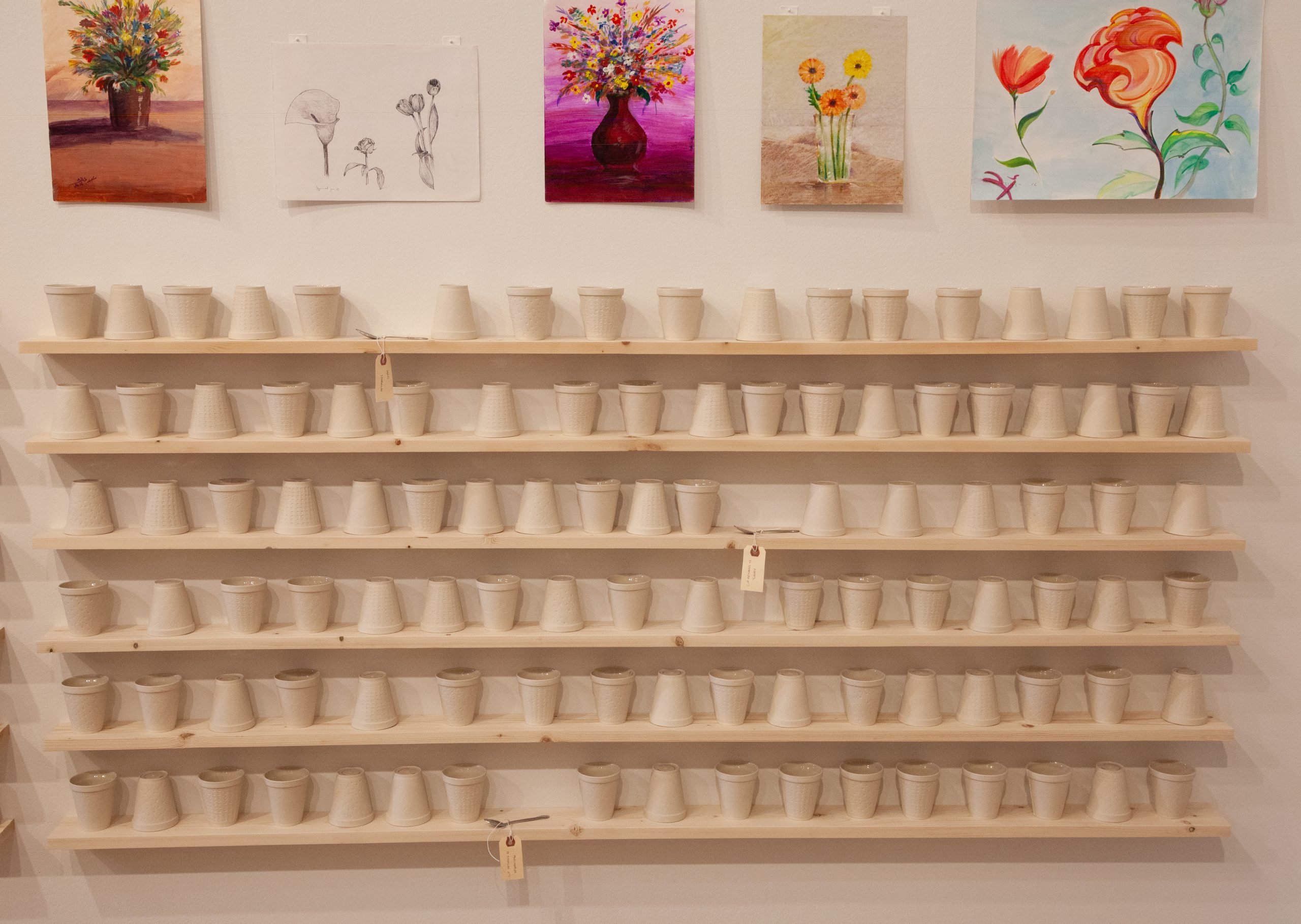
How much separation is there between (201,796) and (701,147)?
1.88 meters

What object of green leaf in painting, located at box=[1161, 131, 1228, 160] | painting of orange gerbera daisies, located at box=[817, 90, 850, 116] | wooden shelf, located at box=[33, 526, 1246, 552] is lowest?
wooden shelf, located at box=[33, 526, 1246, 552]

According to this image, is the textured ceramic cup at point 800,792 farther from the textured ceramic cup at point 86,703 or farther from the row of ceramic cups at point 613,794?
the textured ceramic cup at point 86,703

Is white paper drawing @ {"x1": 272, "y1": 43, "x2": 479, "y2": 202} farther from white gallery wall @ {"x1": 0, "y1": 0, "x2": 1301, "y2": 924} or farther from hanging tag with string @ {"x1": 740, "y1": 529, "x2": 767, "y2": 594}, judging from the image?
hanging tag with string @ {"x1": 740, "y1": 529, "x2": 767, "y2": 594}

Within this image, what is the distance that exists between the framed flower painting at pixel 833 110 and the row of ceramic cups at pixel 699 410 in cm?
44

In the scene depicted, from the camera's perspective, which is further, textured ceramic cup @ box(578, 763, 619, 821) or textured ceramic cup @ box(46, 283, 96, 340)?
textured ceramic cup @ box(578, 763, 619, 821)

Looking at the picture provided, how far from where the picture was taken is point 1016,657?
8.39 ft

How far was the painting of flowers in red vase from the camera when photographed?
2.31 m

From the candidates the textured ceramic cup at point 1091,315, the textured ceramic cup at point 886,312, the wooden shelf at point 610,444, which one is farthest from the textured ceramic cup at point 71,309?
the textured ceramic cup at point 1091,315

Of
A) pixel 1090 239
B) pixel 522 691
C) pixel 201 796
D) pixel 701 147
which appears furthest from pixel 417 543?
pixel 1090 239

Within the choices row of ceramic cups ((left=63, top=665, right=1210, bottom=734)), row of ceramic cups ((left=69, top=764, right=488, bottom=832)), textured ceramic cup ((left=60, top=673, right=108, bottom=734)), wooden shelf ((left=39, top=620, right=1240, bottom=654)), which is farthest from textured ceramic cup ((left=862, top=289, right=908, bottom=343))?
textured ceramic cup ((left=60, top=673, right=108, bottom=734))

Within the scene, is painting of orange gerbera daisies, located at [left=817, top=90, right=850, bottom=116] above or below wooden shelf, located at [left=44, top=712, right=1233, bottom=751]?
above

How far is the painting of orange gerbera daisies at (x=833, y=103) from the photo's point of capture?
2371 mm

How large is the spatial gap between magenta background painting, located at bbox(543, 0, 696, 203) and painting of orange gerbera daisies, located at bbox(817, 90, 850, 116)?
0.28 m

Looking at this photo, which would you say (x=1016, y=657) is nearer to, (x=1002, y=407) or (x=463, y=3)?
(x=1002, y=407)
